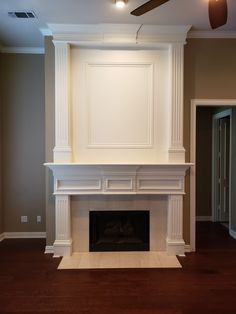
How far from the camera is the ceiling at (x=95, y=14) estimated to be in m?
3.23

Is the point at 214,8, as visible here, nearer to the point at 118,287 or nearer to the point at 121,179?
the point at 121,179

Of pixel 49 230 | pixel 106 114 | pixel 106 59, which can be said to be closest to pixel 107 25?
pixel 106 59

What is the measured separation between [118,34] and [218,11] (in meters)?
1.76

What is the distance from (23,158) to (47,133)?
40.4 inches

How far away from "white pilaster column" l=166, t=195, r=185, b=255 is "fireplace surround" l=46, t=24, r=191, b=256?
0.04ft

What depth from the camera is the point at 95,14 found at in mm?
3506

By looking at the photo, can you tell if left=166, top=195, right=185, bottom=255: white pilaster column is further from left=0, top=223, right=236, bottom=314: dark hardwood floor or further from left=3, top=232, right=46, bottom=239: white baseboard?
left=3, top=232, right=46, bottom=239: white baseboard

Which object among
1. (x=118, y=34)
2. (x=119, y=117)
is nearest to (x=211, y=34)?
(x=118, y=34)

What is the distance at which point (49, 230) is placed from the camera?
404 cm

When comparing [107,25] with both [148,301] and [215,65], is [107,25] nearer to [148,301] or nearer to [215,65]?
[215,65]

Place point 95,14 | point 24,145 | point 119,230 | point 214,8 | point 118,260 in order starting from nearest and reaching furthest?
Result: point 214,8, point 95,14, point 118,260, point 119,230, point 24,145

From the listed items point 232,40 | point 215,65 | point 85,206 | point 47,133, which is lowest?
point 85,206

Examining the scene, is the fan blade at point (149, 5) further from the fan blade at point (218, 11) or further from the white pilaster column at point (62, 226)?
the white pilaster column at point (62, 226)

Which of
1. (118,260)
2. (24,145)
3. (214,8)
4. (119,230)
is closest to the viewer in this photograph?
(214,8)
